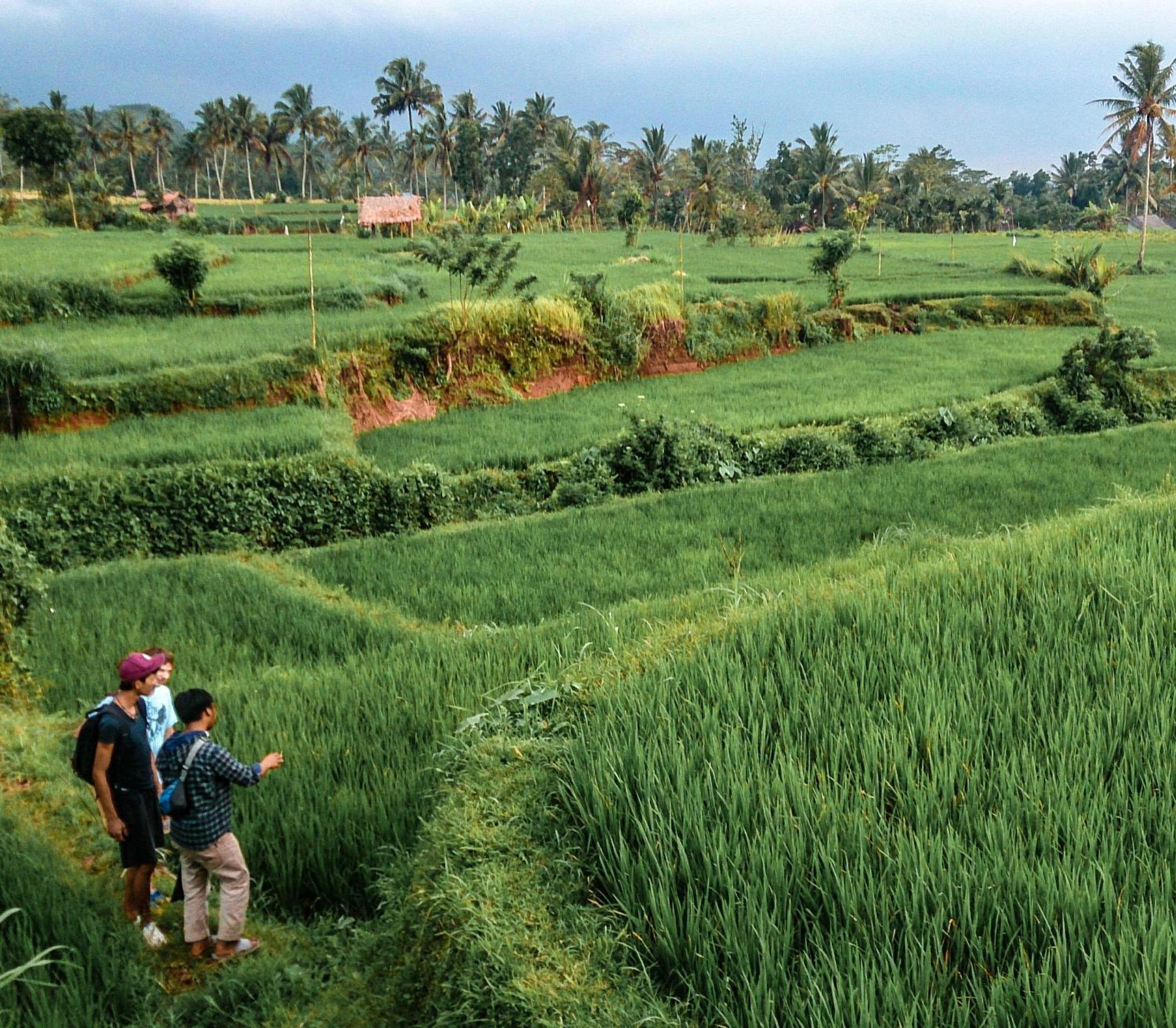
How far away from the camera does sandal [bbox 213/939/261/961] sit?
2.91 metres

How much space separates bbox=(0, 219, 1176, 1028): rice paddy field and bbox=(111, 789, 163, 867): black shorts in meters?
0.17

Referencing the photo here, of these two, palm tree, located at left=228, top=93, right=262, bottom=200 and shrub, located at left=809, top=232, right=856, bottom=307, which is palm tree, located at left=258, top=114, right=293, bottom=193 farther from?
shrub, located at left=809, top=232, right=856, bottom=307

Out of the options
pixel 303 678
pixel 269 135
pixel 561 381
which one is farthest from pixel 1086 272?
pixel 269 135

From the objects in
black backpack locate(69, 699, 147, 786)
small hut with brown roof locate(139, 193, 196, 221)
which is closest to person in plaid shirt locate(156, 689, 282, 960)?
black backpack locate(69, 699, 147, 786)

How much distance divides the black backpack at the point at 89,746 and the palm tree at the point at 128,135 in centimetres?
5566

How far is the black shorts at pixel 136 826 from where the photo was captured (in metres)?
3.10

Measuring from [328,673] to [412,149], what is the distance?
52.7 m

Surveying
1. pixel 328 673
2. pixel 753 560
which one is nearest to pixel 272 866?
pixel 328 673

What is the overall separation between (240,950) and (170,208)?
38674 mm

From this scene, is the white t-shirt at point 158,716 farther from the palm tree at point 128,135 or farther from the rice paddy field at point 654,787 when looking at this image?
the palm tree at point 128,135

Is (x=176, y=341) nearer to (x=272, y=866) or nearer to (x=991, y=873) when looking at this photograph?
(x=272, y=866)

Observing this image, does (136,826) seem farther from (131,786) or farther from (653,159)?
(653,159)

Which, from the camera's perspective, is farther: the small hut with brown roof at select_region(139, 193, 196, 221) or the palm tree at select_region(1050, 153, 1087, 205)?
the palm tree at select_region(1050, 153, 1087, 205)

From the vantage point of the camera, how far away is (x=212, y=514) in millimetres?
8805
